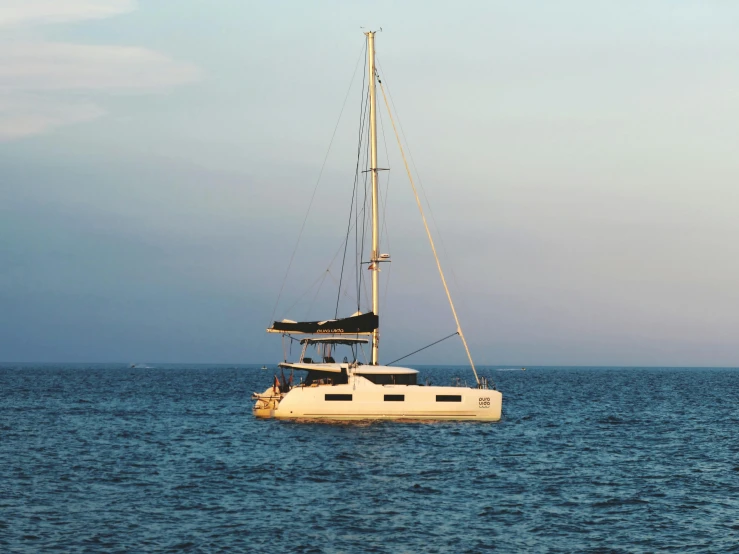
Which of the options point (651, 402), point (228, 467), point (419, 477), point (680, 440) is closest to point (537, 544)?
point (419, 477)

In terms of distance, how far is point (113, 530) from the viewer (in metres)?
26.3

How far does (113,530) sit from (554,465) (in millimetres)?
20887

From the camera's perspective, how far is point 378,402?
49.2 meters

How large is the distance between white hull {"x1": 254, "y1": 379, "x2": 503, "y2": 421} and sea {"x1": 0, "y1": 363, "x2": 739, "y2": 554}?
0.84 metres

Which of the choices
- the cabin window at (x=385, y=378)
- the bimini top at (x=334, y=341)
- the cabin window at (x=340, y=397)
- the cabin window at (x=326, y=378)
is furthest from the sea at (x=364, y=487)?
the bimini top at (x=334, y=341)

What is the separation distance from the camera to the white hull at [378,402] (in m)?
49.2

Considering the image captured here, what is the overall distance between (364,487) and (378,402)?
1564 centimetres

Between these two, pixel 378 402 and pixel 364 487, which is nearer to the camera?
pixel 364 487

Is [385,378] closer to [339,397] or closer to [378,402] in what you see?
[378,402]

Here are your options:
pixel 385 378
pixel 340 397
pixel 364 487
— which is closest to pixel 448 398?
pixel 385 378

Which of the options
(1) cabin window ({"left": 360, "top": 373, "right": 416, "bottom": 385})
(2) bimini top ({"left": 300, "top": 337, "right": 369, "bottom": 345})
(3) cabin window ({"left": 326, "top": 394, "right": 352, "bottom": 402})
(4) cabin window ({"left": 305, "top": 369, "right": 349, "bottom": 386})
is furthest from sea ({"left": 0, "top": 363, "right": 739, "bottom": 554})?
(2) bimini top ({"left": 300, "top": 337, "right": 369, "bottom": 345})

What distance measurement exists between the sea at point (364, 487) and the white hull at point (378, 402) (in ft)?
2.77

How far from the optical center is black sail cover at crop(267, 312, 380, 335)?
52.5m

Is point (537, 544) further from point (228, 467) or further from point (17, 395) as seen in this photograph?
point (17, 395)
